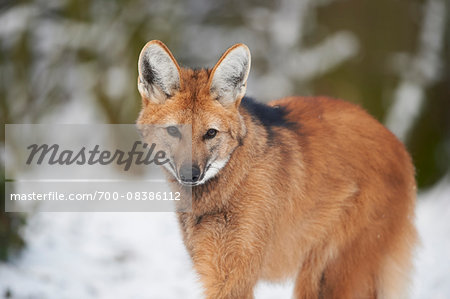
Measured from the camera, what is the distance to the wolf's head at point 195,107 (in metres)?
2.40

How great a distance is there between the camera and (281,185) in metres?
2.70

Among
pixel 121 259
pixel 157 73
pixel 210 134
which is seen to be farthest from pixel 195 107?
pixel 121 259

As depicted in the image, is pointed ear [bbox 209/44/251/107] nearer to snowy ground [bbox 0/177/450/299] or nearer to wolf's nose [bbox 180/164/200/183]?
wolf's nose [bbox 180/164/200/183]

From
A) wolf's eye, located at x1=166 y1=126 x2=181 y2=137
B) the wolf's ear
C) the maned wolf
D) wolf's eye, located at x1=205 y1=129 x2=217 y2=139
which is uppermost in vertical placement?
the wolf's ear

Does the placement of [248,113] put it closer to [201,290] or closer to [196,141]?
[196,141]

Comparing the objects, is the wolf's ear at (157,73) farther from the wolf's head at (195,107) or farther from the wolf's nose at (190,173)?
the wolf's nose at (190,173)

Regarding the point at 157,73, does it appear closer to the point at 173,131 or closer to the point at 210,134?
the point at 173,131

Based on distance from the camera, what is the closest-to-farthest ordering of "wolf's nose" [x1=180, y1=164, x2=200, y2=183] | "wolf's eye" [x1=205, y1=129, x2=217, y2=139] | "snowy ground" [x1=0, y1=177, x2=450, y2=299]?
1. "wolf's nose" [x1=180, y1=164, x2=200, y2=183]
2. "wolf's eye" [x1=205, y1=129, x2=217, y2=139]
3. "snowy ground" [x1=0, y1=177, x2=450, y2=299]

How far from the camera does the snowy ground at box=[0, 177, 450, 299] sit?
3770 millimetres

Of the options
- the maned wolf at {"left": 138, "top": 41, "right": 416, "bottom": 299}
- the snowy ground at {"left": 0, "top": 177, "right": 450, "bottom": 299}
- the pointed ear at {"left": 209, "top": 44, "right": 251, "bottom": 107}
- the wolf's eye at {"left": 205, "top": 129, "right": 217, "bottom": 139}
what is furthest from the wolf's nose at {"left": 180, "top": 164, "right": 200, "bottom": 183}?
the snowy ground at {"left": 0, "top": 177, "right": 450, "bottom": 299}

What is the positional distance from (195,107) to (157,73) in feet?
0.85

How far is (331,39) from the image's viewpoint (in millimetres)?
7891

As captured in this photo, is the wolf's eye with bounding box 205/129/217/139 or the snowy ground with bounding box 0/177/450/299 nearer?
the wolf's eye with bounding box 205/129/217/139

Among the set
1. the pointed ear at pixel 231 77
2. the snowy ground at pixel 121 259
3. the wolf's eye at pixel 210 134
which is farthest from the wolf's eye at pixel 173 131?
→ the snowy ground at pixel 121 259
